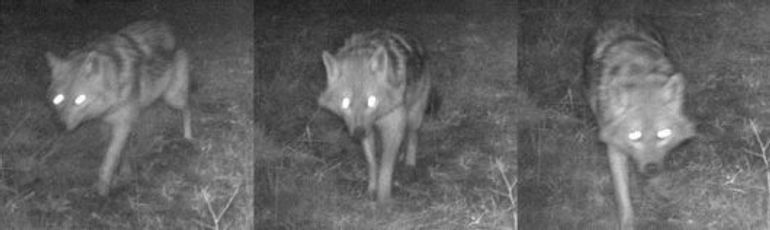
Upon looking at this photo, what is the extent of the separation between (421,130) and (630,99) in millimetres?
1436

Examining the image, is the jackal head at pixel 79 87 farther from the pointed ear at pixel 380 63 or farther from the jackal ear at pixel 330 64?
the pointed ear at pixel 380 63

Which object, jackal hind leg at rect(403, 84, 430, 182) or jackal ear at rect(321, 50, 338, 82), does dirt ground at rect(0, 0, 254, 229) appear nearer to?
jackal ear at rect(321, 50, 338, 82)

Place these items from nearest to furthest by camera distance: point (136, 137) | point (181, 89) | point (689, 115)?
point (689, 115) → point (181, 89) → point (136, 137)

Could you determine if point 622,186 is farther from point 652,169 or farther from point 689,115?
point 689,115

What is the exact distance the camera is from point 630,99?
10109 millimetres

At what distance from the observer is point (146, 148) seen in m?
10.7

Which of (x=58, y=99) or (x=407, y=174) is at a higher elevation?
(x=58, y=99)

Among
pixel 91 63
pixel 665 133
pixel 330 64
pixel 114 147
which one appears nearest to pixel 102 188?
pixel 114 147

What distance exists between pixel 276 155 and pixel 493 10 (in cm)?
183

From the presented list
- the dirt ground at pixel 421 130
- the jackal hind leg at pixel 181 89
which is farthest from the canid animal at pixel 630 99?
the jackal hind leg at pixel 181 89

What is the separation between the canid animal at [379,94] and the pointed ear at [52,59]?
1.88 meters

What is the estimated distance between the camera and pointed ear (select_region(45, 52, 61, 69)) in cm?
1064

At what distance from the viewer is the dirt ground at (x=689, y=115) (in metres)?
9.87

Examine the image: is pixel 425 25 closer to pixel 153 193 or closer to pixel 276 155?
pixel 276 155
